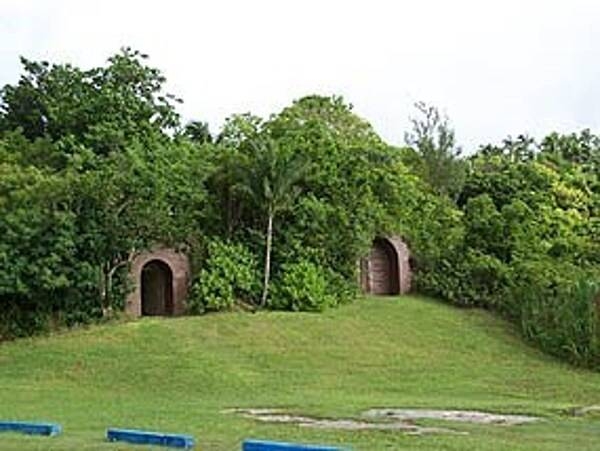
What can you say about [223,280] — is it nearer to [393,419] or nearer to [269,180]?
[269,180]

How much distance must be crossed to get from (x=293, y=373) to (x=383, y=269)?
10.7 metres

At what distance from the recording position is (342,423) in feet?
53.3

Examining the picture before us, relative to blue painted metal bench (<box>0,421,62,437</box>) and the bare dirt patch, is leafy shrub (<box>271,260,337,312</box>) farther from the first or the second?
blue painted metal bench (<box>0,421,62,437</box>)

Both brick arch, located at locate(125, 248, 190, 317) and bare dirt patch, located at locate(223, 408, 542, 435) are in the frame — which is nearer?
bare dirt patch, located at locate(223, 408, 542, 435)

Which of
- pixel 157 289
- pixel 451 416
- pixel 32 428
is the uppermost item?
pixel 157 289

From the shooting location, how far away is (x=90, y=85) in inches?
1464

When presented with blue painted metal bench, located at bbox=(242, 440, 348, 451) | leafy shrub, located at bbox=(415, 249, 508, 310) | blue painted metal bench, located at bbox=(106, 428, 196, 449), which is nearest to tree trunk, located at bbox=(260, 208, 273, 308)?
leafy shrub, located at bbox=(415, 249, 508, 310)

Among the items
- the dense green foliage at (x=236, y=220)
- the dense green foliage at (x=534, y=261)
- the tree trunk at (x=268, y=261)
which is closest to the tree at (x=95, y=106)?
the dense green foliage at (x=236, y=220)

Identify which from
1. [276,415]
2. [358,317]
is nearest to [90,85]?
[358,317]

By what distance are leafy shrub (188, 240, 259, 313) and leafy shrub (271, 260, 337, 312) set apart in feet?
2.52

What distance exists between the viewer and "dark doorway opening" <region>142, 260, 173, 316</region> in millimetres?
33094

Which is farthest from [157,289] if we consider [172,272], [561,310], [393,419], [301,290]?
[393,419]

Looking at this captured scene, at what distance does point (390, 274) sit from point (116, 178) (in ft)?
34.1

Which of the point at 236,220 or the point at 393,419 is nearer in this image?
the point at 393,419
